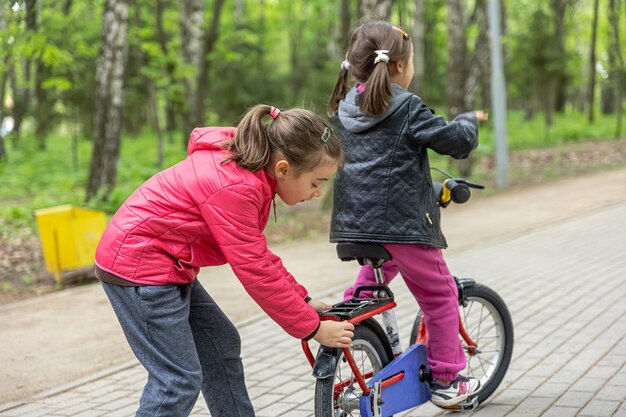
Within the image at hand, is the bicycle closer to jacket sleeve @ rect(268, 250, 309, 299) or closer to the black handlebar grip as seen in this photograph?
the black handlebar grip

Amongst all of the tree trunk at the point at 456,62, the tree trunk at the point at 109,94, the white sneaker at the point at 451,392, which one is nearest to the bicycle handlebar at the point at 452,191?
the white sneaker at the point at 451,392

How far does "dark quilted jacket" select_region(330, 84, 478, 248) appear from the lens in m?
3.76

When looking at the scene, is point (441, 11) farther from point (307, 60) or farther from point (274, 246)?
point (274, 246)

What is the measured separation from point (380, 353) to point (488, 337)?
3.28 ft

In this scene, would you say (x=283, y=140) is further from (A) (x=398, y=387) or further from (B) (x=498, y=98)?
(B) (x=498, y=98)

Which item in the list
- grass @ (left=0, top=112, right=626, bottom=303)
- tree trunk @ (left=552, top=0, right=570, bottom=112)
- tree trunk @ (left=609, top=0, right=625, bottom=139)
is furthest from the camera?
tree trunk @ (left=552, top=0, right=570, bottom=112)

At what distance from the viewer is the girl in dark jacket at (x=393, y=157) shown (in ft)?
12.3

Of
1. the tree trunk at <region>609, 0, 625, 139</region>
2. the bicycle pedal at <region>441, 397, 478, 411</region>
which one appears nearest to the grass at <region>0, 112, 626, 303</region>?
the tree trunk at <region>609, 0, 625, 139</region>

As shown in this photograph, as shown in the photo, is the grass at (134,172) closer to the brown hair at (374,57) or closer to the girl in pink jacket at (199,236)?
the brown hair at (374,57)

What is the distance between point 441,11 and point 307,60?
7.89 metres

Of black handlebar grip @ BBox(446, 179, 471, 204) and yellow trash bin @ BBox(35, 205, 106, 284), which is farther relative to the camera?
yellow trash bin @ BBox(35, 205, 106, 284)

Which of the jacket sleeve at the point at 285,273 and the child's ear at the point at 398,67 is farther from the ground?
the child's ear at the point at 398,67

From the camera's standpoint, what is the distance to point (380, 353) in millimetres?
3812

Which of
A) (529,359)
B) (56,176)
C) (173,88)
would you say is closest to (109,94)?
(173,88)
